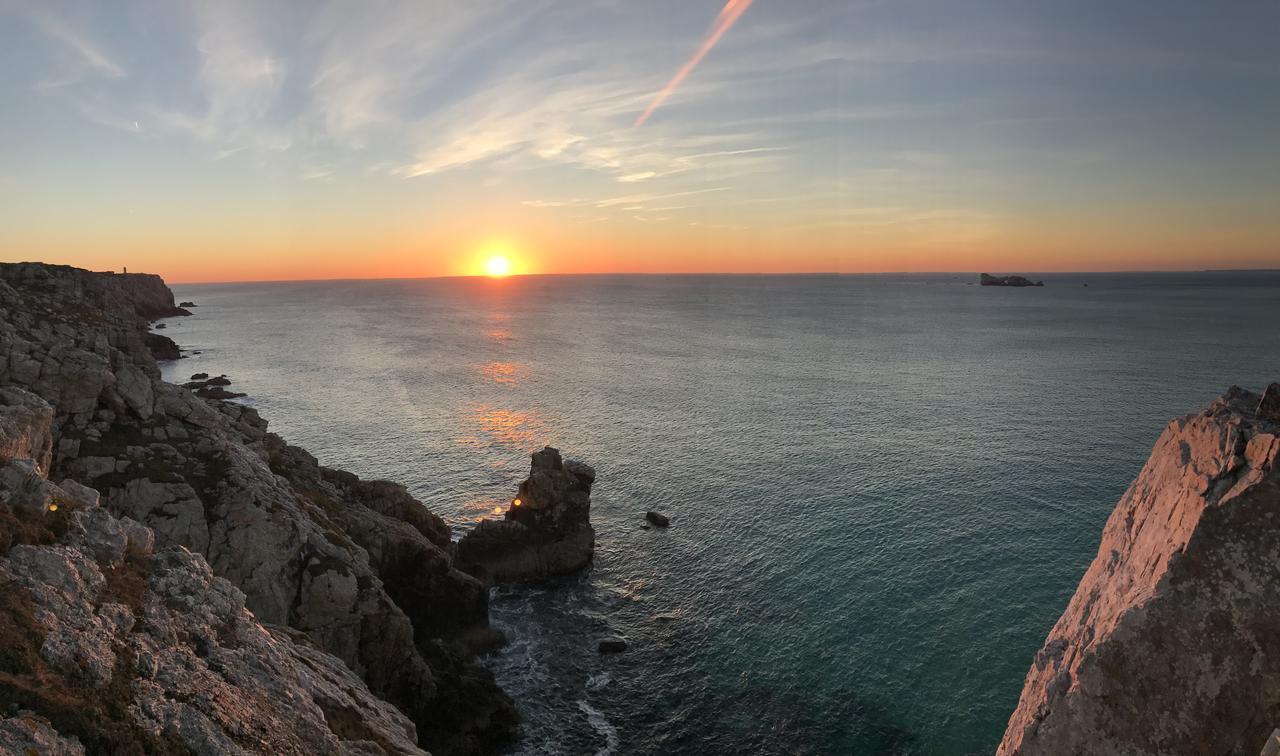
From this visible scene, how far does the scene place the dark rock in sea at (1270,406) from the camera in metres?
18.3

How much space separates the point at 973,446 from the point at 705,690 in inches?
2125

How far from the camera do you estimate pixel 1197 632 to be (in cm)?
1644

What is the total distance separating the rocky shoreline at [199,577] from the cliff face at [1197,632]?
20.9 m

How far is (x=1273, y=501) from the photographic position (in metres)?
16.2

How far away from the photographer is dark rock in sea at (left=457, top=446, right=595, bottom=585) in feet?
176

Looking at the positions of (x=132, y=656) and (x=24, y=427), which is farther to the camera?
(x=24, y=427)

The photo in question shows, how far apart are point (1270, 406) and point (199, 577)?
3318cm

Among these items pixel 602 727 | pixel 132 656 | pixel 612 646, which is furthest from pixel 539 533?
pixel 132 656

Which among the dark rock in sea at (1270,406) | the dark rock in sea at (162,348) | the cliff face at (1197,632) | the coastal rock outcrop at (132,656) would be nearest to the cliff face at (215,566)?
the coastal rock outcrop at (132,656)

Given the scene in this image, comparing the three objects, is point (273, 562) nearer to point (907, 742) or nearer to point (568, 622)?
point (568, 622)

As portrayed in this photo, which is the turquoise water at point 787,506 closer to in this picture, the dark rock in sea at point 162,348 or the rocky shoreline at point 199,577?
the dark rock in sea at point 162,348

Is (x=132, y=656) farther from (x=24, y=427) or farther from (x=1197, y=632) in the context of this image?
(x=1197, y=632)

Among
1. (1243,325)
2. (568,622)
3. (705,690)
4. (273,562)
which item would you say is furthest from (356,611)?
(1243,325)

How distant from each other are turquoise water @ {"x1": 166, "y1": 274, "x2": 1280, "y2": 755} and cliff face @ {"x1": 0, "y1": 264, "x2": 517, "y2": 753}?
7.80 metres
